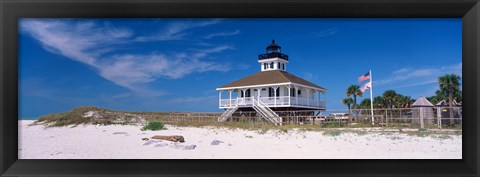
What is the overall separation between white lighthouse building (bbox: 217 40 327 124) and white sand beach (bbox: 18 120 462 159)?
21.3 ft

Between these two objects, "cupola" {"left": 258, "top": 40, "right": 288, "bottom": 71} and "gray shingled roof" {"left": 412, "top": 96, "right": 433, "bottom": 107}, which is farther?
"cupola" {"left": 258, "top": 40, "right": 288, "bottom": 71}

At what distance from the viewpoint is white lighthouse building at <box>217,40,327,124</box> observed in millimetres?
15742

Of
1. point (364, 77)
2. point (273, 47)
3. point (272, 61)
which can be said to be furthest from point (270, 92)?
point (364, 77)

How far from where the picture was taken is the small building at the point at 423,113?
36.9 feet

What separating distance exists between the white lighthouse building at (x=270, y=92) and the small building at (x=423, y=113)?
15.1 ft

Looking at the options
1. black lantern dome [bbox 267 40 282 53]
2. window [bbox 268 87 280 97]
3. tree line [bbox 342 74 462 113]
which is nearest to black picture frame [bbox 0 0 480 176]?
tree line [bbox 342 74 462 113]

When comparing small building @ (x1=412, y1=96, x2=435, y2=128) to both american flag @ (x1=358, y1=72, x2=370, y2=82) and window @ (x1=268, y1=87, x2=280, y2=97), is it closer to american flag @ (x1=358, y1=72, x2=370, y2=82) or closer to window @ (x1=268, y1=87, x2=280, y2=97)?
american flag @ (x1=358, y1=72, x2=370, y2=82)

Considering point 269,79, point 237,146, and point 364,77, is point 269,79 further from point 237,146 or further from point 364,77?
point 237,146

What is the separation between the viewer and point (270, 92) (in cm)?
1658

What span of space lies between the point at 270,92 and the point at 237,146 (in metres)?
8.74
